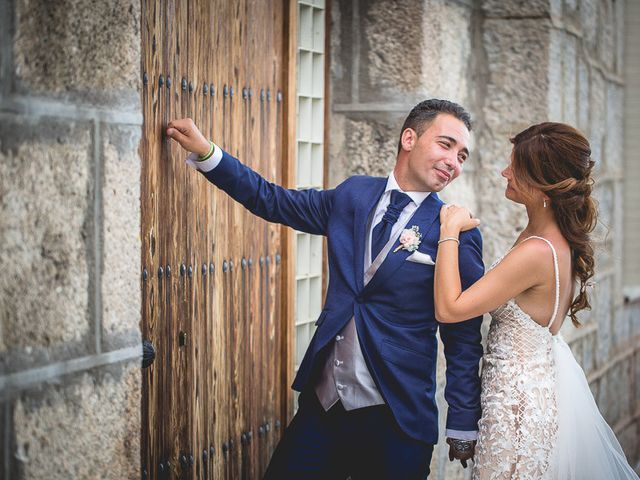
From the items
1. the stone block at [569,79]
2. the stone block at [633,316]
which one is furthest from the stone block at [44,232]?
the stone block at [633,316]

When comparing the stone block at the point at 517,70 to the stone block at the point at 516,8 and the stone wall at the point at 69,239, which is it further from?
the stone wall at the point at 69,239

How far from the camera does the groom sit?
325 cm

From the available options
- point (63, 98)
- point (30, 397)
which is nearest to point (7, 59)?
point (63, 98)

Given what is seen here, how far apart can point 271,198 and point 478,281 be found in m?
0.76

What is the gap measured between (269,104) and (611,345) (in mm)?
3795

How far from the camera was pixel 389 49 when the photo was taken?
4543mm

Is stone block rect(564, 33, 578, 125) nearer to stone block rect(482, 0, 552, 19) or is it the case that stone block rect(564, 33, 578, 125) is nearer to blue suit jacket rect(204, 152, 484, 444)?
stone block rect(482, 0, 552, 19)

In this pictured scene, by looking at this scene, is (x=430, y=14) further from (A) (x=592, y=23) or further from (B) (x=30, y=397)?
(B) (x=30, y=397)

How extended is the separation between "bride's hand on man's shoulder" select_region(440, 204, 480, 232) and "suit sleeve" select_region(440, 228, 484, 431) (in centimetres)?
6

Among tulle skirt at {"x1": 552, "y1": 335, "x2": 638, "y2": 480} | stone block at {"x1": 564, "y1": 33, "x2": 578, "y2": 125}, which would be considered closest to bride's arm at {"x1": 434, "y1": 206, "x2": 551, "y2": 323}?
tulle skirt at {"x1": 552, "y1": 335, "x2": 638, "y2": 480}

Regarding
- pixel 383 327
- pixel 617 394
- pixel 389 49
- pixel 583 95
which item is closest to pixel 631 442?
pixel 617 394

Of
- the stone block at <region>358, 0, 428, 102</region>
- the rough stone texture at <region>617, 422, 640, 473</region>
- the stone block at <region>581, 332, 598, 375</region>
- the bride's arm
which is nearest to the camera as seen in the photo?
the bride's arm

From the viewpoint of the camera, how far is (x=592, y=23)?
609cm

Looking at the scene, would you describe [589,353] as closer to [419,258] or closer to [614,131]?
[614,131]
